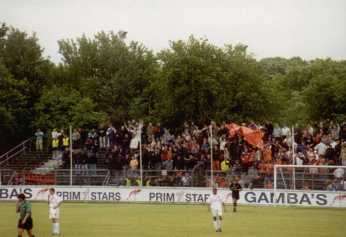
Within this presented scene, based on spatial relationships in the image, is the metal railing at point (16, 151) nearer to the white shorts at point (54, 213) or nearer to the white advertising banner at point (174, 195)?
the white advertising banner at point (174, 195)

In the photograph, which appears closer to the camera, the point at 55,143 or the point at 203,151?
the point at 203,151

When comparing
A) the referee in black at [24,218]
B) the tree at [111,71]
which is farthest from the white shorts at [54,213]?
the tree at [111,71]

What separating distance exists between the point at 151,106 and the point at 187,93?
34.8 feet

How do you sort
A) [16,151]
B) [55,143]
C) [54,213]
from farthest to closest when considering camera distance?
[16,151]
[55,143]
[54,213]

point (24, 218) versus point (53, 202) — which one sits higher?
point (53, 202)

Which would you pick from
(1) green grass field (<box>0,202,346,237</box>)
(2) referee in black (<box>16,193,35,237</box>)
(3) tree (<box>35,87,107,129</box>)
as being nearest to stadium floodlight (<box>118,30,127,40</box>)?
(3) tree (<box>35,87,107,129</box>)

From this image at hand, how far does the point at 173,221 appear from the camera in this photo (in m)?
36.0

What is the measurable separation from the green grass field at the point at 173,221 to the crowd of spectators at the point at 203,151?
220cm

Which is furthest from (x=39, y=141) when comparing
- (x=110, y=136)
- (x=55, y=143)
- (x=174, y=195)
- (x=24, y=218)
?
(x=24, y=218)

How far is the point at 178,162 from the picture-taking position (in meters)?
47.2

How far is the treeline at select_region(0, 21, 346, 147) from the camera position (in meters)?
59.4

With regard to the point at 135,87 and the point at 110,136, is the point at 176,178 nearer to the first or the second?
the point at 110,136

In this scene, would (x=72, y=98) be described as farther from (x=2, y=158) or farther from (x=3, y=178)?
(x=3, y=178)

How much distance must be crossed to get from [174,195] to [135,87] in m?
25.9
